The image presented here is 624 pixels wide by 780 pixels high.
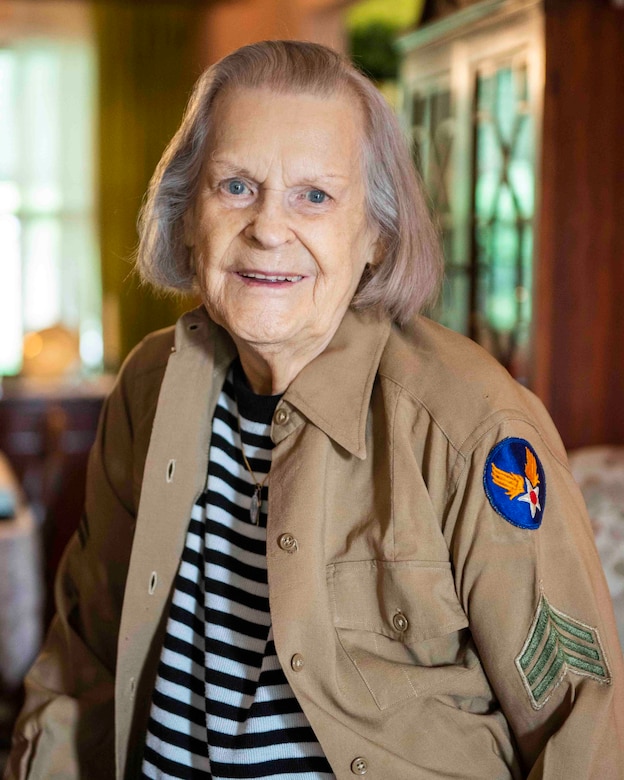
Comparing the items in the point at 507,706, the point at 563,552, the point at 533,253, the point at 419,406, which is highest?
the point at 533,253

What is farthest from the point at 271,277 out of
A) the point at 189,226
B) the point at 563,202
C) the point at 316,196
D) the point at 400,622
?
the point at 563,202

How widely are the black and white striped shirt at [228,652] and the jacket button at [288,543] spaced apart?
0.09 metres

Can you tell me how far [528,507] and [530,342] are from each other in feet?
6.13

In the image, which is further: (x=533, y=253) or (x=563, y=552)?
(x=533, y=253)

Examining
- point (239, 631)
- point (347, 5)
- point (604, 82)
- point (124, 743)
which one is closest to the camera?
point (239, 631)

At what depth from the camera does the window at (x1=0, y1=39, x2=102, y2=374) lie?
21.4 ft

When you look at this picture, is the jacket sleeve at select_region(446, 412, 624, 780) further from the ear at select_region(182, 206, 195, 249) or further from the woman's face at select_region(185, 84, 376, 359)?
the ear at select_region(182, 206, 195, 249)

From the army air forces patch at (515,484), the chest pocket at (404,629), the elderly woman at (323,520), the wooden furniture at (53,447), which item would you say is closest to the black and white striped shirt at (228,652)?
the elderly woman at (323,520)

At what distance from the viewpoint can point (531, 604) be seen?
1.16 meters

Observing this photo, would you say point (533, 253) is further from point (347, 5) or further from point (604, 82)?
point (347, 5)

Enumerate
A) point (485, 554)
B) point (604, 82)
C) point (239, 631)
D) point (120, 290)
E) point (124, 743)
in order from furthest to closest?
1. point (120, 290)
2. point (604, 82)
3. point (124, 743)
4. point (239, 631)
5. point (485, 554)

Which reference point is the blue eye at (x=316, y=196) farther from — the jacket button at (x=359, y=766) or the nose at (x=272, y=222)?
the jacket button at (x=359, y=766)

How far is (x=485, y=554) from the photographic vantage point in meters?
1.17

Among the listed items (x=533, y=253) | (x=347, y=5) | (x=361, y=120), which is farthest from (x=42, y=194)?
(x=361, y=120)
